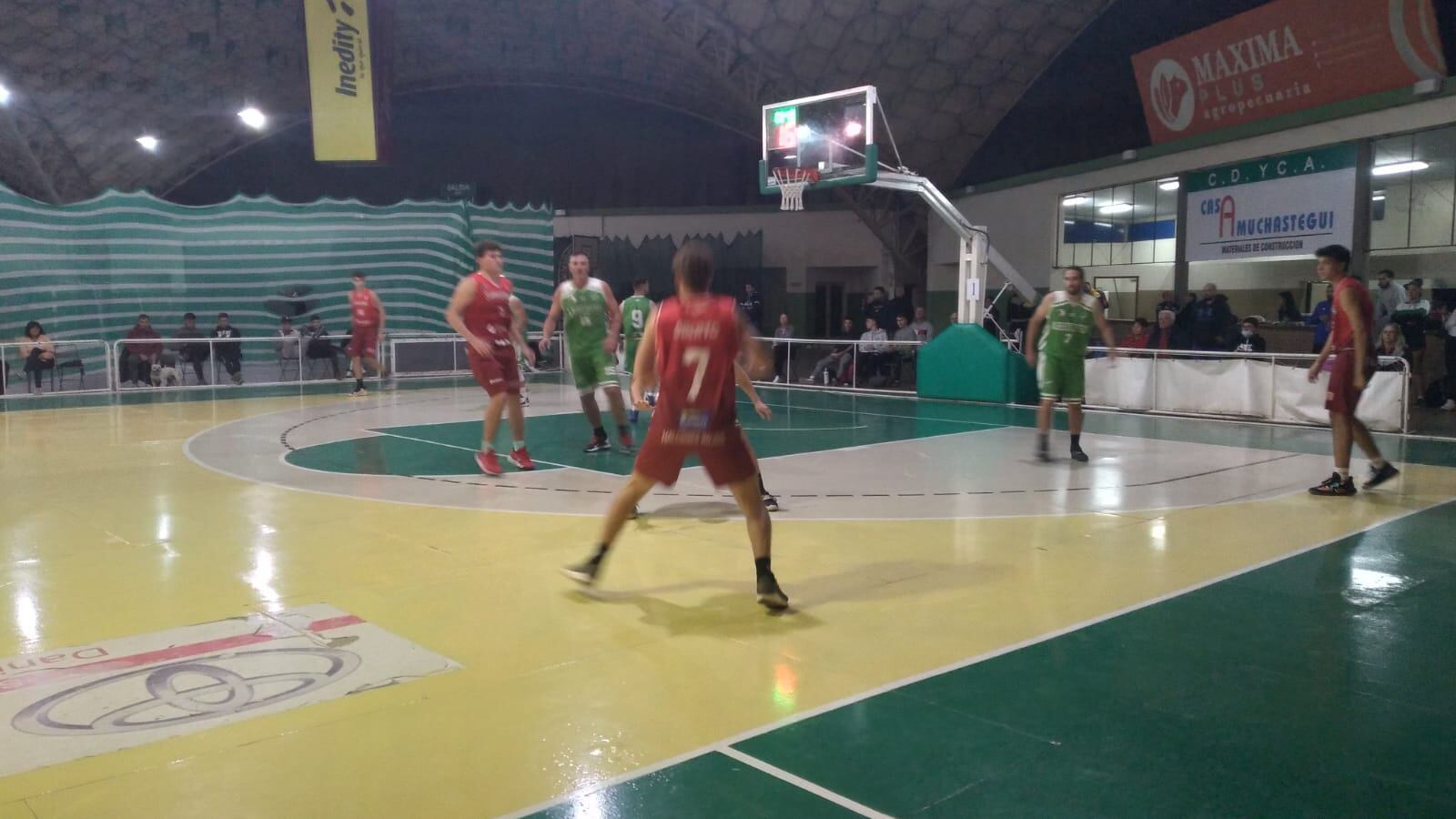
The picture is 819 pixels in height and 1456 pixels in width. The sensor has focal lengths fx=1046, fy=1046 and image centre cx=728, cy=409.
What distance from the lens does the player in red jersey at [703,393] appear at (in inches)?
185

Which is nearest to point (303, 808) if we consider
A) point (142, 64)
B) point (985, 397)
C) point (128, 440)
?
point (128, 440)

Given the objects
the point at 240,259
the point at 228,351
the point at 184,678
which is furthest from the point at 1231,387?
the point at 240,259

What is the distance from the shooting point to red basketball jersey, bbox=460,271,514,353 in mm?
8570

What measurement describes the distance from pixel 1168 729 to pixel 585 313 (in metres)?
6.94

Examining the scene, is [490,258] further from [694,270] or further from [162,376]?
[162,376]

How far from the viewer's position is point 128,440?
11203 mm

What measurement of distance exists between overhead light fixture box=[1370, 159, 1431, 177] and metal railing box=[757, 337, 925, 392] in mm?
8328

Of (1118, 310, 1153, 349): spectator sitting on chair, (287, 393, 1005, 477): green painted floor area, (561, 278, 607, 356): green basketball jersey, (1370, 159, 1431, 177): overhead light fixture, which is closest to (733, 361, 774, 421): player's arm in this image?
(287, 393, 1005, 477): green painted floor area

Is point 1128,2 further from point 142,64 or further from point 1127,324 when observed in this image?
point 142,64

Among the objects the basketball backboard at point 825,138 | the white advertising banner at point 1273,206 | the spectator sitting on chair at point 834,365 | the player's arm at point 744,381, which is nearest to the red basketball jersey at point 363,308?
the basketball backboard at point 825,138

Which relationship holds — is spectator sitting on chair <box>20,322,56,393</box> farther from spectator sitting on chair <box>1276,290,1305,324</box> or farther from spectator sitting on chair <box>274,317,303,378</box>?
spectator sitting on chair <box>1276,290,1305,324</box>

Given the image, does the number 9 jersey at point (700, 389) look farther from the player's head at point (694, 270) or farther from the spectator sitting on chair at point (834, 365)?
the spectator sitting on chair at point (834, 365)

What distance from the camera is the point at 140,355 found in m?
18.5

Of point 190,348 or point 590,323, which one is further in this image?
point 190,348
